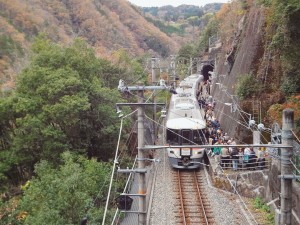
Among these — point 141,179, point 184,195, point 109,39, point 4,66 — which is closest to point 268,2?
point 184,195

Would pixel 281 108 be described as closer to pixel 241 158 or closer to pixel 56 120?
pixel 241 158

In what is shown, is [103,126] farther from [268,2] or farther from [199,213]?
[268,2]

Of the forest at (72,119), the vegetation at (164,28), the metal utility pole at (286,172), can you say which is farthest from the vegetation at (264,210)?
the vegetation at (164,28)

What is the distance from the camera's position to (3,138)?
25.6 metres

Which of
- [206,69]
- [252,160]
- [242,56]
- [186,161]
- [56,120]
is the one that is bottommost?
[186,161]

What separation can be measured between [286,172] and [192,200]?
8.03 m

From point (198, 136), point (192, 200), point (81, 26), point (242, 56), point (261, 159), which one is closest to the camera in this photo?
point (192, 200)

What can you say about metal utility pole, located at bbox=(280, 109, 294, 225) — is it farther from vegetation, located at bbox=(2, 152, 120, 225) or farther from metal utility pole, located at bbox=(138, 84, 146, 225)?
vegetation, located at bbox=(2, 152, 120, 225)

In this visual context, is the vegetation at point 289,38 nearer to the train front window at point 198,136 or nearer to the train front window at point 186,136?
the train front window at point 198,136

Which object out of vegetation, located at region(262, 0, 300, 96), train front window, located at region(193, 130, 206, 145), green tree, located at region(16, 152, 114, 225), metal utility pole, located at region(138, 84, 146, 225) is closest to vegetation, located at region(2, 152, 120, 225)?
green tree, located at region(16, 152, 114, 225)

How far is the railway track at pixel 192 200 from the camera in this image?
15.9 metres

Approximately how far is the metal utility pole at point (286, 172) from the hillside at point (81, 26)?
5882 cm

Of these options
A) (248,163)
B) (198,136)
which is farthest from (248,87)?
(248,163)

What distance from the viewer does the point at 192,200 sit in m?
17.8
